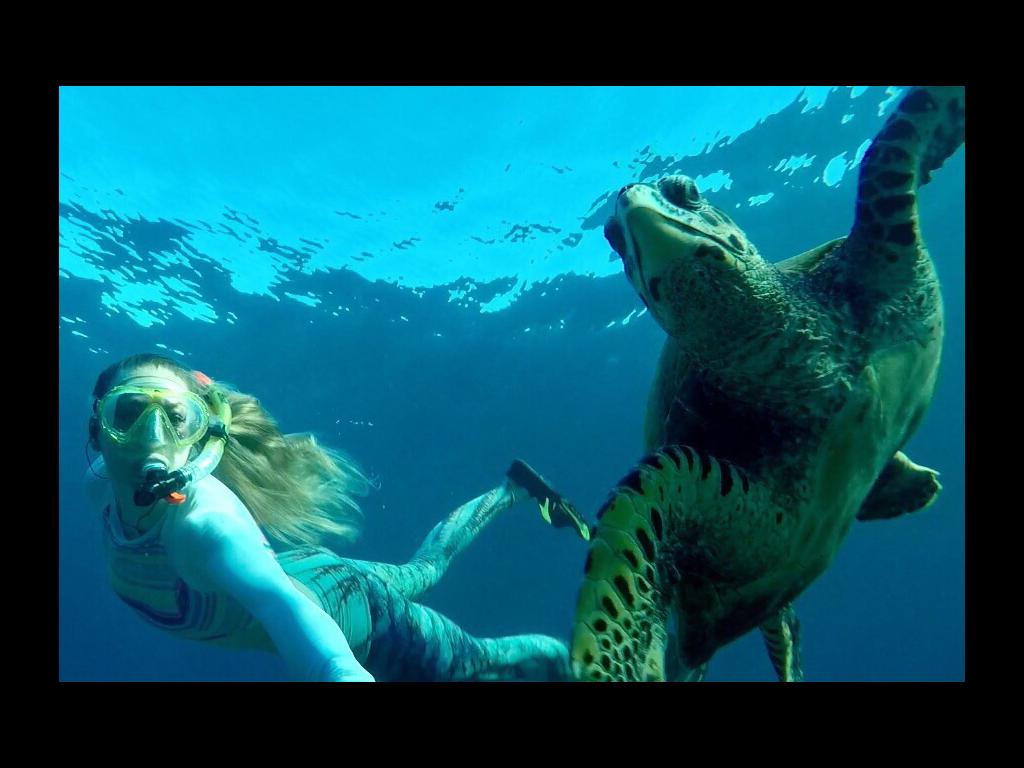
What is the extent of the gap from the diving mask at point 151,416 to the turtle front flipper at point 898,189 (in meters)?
3.35

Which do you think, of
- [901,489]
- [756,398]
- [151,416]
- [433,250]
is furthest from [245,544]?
[433,250]

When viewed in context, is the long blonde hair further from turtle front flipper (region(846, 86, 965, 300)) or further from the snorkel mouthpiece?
turtle front flipper (region(846, 86, 965, 300))

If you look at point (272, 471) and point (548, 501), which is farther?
point (548, 501)

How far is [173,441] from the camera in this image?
278 centimetres

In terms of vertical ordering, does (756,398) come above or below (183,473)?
above

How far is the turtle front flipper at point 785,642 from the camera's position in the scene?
339cm

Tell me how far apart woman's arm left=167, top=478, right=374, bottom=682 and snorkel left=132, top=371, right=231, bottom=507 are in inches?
3.6

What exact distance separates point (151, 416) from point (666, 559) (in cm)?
259

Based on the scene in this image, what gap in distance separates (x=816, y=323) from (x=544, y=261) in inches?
574

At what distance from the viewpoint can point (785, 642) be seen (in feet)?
11.2

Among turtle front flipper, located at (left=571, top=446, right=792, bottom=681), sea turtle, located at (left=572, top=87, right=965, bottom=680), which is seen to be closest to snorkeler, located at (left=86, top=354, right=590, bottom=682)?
turtle front flipper, located at (left=571, top=446, right=792, bottom=681)

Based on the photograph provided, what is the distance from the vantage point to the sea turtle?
1974mm

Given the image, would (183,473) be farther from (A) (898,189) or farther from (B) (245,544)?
(A) (898,189)
